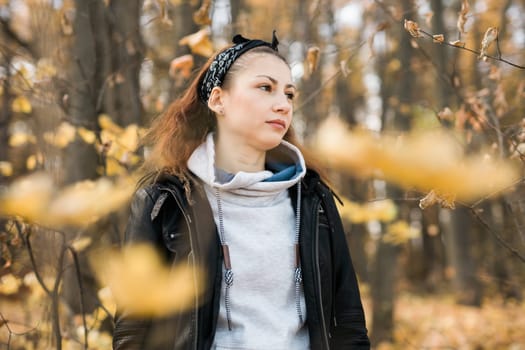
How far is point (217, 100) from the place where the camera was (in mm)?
2373

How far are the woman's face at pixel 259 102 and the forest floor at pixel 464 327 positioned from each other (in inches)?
165

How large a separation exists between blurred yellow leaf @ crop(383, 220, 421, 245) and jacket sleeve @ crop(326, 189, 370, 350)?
3.92 meters

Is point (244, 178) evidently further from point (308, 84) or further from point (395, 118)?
point (395, 118)

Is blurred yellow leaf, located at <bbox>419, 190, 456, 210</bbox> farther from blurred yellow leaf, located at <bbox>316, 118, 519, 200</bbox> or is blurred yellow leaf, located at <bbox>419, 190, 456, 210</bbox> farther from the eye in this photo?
blurred yellow leaf, located at <bbox>316, 118, 519, 200</bbox>

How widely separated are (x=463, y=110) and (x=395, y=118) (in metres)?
4.44

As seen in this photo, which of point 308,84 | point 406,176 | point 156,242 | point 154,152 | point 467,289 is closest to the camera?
point 406,176

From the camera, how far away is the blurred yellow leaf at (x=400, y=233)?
617cm

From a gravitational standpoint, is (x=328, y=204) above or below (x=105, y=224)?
above

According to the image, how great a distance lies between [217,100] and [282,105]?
0.92 feet

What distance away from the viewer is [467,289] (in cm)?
1041

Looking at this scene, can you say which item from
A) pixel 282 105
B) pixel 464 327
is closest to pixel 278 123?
pixel 282 105

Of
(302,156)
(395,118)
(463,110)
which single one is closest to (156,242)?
(302,156)

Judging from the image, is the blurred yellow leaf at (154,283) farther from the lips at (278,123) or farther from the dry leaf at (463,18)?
the dry leaf at (463,18)

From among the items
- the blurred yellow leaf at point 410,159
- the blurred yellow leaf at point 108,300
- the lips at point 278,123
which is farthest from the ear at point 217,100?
the blurred yellow leaf at point 410,159
